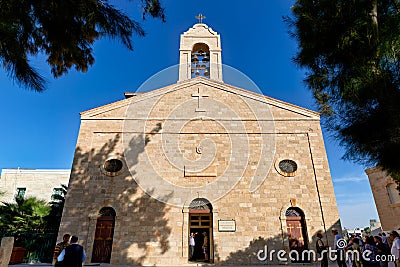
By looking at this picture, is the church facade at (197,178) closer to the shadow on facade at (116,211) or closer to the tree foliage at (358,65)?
the shadow on facade at (116,211)

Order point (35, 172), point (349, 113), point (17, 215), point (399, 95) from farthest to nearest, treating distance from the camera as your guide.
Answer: point (35, 172) < point (17, 215) < point (349, 113) < point (399, 95)

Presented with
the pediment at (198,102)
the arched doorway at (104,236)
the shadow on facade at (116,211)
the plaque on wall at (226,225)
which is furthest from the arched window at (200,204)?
the pediment at (198,102)

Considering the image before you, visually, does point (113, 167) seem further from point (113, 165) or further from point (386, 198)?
point (386, 198)

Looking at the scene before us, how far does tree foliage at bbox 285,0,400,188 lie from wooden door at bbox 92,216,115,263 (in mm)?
8734

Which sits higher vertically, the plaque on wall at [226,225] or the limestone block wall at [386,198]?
the limestone block wall at [386,198]

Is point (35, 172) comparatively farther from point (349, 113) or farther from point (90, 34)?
point (349, 113)

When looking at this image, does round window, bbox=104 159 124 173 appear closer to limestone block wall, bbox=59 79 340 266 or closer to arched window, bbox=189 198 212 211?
limestone block wall, bbox=59 79 340 266

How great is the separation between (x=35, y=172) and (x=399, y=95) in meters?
23.7

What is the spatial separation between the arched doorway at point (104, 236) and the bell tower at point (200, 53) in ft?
24.7

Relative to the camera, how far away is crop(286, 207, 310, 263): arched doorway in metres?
10.1

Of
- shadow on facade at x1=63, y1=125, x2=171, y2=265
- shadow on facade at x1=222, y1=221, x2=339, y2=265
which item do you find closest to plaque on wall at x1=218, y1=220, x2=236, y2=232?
shadow on facade at x1=222, y1=221, x2=339, y2=265

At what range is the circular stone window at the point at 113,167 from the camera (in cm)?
1124

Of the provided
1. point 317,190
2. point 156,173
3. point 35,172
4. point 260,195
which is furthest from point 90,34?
point 35,172

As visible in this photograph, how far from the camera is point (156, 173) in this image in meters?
11.2
